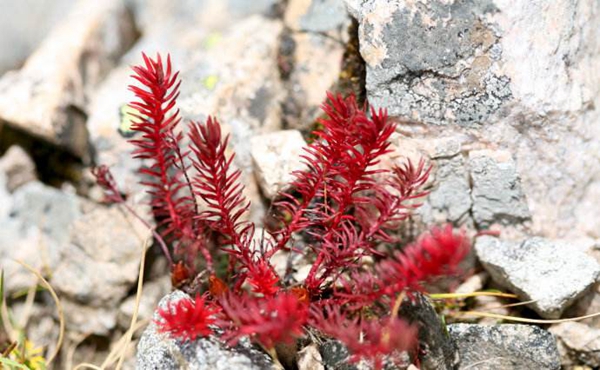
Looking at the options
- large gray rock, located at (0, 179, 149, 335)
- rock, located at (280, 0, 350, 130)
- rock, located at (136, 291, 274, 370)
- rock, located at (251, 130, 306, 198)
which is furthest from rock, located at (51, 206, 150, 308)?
rock, located at (280, 0, 350, 130)

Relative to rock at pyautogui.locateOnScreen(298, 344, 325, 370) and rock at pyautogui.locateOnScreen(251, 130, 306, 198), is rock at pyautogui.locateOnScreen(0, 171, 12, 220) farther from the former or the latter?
rock at pyautogui.locateOnScreen(298, 344, 325, 370)

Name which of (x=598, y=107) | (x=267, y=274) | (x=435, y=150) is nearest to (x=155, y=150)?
(x=267, y=274)

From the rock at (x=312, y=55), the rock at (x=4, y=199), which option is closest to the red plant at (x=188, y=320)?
the rock at (x=312, y=55)

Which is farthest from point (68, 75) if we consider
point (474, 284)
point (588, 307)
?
point (588, 307)

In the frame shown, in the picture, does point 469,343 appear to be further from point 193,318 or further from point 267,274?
point 193,318

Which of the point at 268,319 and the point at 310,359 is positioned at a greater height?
the point at 268,319

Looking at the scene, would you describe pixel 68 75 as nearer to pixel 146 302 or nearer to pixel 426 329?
pixel 146 302
